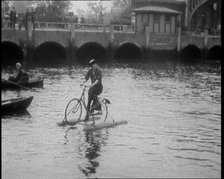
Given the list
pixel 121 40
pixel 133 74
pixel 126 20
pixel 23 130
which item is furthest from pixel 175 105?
pixel 126 20

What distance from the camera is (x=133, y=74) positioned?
37375 mm

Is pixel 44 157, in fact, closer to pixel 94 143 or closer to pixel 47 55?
pixel 94 143

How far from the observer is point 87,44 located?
53844 millimetres

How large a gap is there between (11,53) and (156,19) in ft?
66.0

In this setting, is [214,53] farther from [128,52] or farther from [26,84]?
[26,84]

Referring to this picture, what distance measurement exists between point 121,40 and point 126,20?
14.2m

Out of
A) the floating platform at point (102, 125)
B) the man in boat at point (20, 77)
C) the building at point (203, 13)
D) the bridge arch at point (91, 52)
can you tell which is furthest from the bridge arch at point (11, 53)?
the floating platform at point (102, 125)

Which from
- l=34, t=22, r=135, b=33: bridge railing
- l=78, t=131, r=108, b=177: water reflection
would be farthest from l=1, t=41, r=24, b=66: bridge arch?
l=78, t=131, r=108, b=177: water reflection

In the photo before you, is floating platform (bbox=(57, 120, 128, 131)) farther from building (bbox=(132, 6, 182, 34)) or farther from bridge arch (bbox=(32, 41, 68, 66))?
building (bbox=(132, 6, 182, 34))

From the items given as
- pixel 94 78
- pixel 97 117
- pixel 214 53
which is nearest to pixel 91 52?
pixel 214 53

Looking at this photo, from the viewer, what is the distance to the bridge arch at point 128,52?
2172 inches

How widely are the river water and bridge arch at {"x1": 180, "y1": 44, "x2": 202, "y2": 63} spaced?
1384 inches

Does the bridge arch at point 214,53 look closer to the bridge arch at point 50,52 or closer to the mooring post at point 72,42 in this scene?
the bridge arch at point 50,52

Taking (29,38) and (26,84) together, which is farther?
(29,38)
